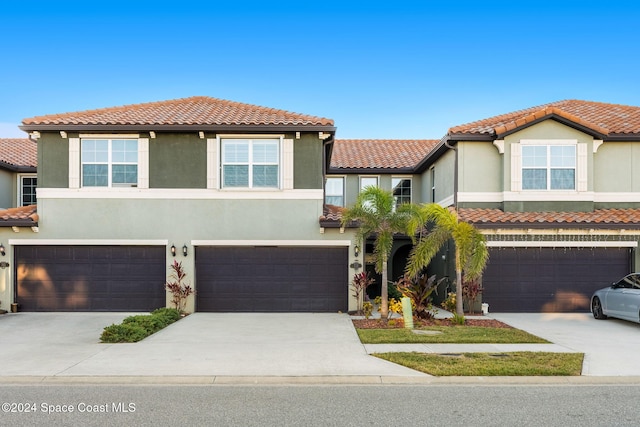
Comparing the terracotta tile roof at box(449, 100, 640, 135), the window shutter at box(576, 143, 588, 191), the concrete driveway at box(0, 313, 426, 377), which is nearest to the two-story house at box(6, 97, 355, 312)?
the concrete driveway at box(0, 313, 426, 377)

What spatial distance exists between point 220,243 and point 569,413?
11.7 metres

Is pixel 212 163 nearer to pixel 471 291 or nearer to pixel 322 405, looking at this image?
pixel 471 291

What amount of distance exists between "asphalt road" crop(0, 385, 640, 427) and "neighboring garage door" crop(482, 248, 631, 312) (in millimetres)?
8861

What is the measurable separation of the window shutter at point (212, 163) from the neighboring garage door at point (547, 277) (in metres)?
9.10

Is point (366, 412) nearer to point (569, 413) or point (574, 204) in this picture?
point (569, 413)

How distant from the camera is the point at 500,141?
16.5 m

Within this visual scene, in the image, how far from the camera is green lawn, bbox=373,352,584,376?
8008mm

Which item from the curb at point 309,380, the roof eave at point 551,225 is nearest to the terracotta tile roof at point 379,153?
the roof eave at point 551,225

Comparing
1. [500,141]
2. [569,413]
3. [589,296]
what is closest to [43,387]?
[569,413]

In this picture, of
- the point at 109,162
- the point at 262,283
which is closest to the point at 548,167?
Answer: the point at 262,283

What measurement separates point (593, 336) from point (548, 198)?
593 centimetres

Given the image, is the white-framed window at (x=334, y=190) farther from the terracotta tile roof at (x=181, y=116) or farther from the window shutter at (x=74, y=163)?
the window shutter at (x=74, y=163)

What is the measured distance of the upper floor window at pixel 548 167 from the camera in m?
16.6

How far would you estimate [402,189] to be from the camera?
75.0 feet
